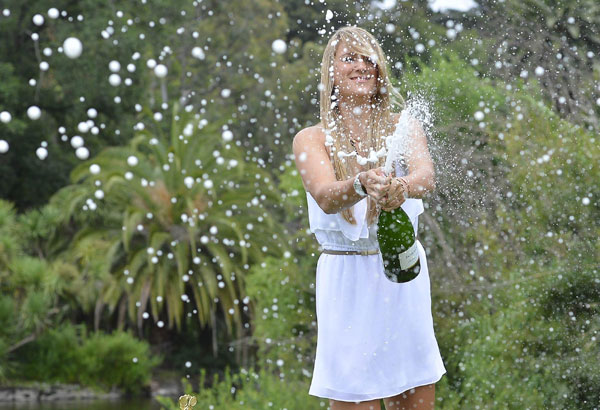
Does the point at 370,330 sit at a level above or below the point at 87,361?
below

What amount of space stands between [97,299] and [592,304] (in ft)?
30.3

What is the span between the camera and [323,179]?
2.62m

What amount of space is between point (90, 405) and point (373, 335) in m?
8.84

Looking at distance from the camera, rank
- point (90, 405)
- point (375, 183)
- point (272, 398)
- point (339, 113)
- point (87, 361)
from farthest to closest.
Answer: point (87, 361), point (90, 405), point (272, 398), point (339, 113), point (375, 183)

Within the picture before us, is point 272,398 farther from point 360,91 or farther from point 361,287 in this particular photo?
point 360,91

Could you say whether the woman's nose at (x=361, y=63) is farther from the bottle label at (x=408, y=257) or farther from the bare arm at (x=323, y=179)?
the bottle label at (x=408, y=257)

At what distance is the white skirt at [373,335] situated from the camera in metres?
2.72

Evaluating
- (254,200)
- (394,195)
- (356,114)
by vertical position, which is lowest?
(394,195)

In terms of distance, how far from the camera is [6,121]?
568 inches

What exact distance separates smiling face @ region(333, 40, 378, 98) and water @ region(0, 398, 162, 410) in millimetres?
8538

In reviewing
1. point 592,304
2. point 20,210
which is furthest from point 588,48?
point 20,210

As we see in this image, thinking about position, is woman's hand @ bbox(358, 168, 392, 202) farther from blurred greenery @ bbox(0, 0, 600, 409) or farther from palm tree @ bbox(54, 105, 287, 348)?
palm tree @ bbox(54, 105, 287, 348)

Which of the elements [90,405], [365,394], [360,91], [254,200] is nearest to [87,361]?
[90,405]

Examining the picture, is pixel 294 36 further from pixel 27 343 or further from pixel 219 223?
pixel 27 343
